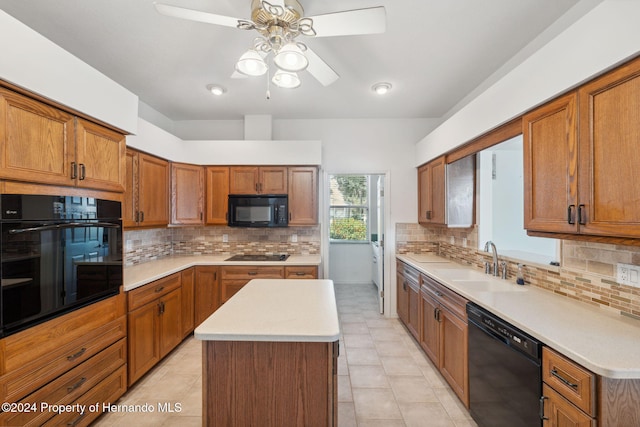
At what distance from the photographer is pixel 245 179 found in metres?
3.41

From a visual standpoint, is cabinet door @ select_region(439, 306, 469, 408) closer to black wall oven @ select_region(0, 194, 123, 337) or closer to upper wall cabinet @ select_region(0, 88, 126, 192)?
black wall oven @ select_region(0, 194, 123, 337)

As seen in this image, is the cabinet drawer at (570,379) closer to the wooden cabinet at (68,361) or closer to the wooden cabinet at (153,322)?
the wooden cabinet at (68,361)

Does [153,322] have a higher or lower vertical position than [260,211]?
lower

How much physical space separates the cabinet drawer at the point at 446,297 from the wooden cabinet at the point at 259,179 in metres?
1.96

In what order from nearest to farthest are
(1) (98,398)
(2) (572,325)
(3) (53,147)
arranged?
1. (2) (572,325)
2. (3) (53,147)
3. (1) (98,398)

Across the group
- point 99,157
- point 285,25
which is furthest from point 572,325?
point 99,157

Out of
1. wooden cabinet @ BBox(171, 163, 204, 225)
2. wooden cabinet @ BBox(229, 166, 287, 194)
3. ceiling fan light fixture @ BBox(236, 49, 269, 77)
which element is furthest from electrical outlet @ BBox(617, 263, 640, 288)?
wooden cabinet @ BBox(171, 163, 204, 225)

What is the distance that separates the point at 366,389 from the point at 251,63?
2505 millimetres

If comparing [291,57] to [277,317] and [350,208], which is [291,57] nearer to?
[277,317]

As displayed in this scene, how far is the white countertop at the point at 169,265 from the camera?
227 cm

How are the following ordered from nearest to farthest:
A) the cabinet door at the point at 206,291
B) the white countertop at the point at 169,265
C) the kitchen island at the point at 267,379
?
the kitchen island at the point at 267,379
the white countertop at the point at 169,265
the cabinet door at the point at 206,291

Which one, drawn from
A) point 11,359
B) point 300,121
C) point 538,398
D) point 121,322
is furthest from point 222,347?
point 300,121

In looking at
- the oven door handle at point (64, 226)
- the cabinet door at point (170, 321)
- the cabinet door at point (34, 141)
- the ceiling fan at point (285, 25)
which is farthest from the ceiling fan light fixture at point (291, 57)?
the cabinet door at point (170, 321)

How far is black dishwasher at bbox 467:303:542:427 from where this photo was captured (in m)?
1.25
